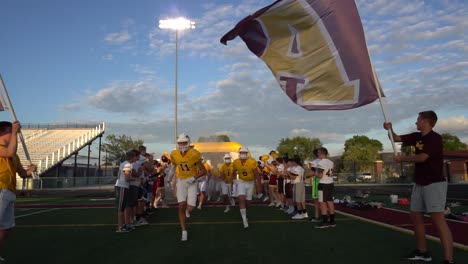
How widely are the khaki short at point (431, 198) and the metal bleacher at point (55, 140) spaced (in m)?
39.3

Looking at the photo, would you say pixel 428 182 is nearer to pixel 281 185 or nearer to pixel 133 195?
pixel 133 195

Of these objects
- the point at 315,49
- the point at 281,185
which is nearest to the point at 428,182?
the point at 315,49

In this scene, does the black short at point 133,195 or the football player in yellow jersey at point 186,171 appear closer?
the football player in yellow jersey at point 186,171

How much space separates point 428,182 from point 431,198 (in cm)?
23

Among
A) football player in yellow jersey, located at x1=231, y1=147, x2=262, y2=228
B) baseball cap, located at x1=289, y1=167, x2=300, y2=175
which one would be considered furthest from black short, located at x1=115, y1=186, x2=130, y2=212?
baseball cap, located at x1=289, y1=167, x2=300, y2=175

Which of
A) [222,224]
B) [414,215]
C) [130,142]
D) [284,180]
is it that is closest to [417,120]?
[414,215]

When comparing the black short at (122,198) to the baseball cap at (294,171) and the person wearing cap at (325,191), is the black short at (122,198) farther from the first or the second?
the baseball cap at (294,171)

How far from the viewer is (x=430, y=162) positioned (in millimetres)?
5250

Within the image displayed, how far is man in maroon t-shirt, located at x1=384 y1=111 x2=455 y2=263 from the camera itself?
199 inches

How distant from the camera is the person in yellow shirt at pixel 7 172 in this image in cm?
476

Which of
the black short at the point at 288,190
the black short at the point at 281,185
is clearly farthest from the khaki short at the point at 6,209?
the black short at the point at 281,185

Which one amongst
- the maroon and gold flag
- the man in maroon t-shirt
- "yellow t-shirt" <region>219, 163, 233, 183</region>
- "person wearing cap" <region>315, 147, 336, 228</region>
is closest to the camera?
the man in maroon t-shirt

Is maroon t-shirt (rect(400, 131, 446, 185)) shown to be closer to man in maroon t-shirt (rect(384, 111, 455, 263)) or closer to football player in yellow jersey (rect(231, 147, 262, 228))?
man in maroon t-shirt (rect(384, 111, 455, 263))

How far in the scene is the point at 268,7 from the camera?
6.83 meters
